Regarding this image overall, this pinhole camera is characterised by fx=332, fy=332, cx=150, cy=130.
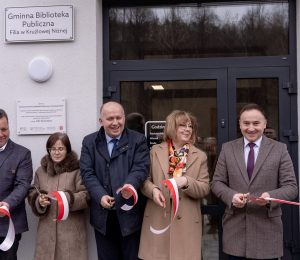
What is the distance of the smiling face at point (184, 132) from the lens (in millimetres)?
3361

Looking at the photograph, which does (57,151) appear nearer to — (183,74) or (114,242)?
(114,242)

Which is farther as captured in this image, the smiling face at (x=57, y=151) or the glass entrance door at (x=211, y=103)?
the glass entrance door at (x=211, y=103)

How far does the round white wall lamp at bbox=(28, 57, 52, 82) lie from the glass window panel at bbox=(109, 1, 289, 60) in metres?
0.82

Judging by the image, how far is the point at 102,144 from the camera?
339cm

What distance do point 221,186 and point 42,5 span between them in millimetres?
3018

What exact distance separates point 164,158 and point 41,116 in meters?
1.69

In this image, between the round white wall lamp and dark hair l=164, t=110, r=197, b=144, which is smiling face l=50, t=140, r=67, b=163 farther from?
dark hair l=164, t=110, r=197, b=144

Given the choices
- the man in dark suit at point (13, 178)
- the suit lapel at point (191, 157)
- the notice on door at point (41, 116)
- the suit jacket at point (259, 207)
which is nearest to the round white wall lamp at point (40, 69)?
the notice on door at point (41, 116)

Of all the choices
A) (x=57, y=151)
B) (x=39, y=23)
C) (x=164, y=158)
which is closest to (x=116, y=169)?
(x=164, y=158)

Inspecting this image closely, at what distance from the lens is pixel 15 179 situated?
3.40 metres

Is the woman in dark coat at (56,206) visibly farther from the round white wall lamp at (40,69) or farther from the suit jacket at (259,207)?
the suit jacket at (259,207)

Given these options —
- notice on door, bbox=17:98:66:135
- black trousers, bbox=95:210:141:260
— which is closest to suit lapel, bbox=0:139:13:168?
notice on door, bbox=17:98:66:135

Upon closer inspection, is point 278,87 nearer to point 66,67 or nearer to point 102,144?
point 102,144

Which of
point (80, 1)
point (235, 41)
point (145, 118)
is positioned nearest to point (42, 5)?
point (80, 1)
